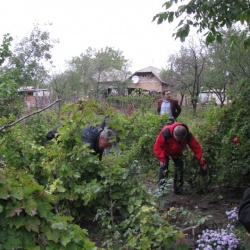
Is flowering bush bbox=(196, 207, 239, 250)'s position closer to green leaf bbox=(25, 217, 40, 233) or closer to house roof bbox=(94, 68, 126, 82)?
green leaf bbox=(25, 217, 40, 233)

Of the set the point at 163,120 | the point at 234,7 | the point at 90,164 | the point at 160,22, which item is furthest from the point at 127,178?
the point at 163,120

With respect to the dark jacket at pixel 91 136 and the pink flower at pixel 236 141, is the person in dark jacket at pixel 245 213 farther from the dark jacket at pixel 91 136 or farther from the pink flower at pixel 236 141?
the pink flower at pixel 236 141

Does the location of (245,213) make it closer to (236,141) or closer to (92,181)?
(92,181)

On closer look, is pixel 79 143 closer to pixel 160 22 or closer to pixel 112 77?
pixel 160 22

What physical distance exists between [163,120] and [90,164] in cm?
365

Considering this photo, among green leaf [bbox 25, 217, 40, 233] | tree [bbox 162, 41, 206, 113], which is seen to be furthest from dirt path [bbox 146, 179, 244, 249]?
tree [bbox 162, 41, 206, 113]

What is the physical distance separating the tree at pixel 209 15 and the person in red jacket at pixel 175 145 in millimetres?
1331

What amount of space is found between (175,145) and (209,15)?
6.44 feet

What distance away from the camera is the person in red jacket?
541cm

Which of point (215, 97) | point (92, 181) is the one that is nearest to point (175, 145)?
point (92, 181)

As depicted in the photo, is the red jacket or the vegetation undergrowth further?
the red jacket

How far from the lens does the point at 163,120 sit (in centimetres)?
790

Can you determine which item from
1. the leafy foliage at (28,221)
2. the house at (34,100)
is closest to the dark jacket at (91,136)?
the leafy foliage at (28,221)

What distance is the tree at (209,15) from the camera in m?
4.37
